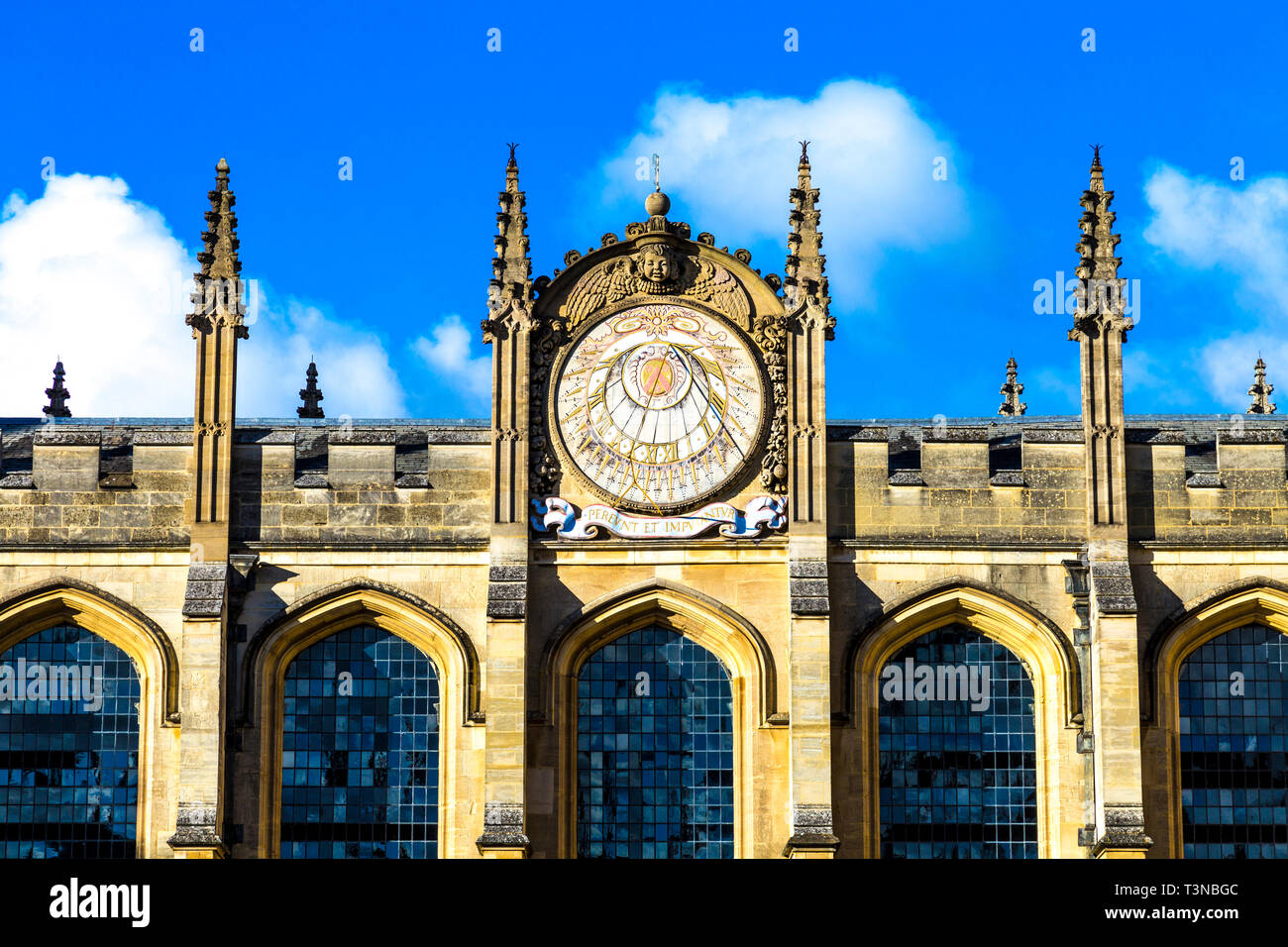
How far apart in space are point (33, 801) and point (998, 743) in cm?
1726

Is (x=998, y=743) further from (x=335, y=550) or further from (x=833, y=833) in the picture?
(x=335, y=550)

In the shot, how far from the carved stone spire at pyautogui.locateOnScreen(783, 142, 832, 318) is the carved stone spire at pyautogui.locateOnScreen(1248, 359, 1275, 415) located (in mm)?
16090

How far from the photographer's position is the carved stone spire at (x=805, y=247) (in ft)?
151

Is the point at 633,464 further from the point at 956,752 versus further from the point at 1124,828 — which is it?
the point at 1124,828

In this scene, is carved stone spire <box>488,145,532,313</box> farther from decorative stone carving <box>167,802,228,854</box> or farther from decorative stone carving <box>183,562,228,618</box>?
decorative stone carving <box>167,802,228,854</box>

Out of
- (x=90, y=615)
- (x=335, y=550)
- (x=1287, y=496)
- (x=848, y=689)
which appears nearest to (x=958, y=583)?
(x=848, y=689)

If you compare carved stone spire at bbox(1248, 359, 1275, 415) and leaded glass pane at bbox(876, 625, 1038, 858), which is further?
carved stone spire at bbox(1248, 359, 1275, 415)

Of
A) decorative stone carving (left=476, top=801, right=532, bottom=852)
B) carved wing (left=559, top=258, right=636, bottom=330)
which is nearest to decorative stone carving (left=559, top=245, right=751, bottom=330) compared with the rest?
carved wing (left=559, top=258, right=636, bottom=330)

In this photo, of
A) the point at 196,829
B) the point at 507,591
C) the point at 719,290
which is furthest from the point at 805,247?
the point at 196,829

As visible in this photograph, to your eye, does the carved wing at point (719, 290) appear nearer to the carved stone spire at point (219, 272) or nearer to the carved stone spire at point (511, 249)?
the carved stone spire at point (511, 249)

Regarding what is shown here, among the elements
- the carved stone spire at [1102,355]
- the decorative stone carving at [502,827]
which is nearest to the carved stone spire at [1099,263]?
the carved stone spire at [1102,355]

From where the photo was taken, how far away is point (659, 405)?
150ft

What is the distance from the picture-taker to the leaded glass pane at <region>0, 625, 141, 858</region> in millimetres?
44531

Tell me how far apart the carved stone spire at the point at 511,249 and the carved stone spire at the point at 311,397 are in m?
10.7
